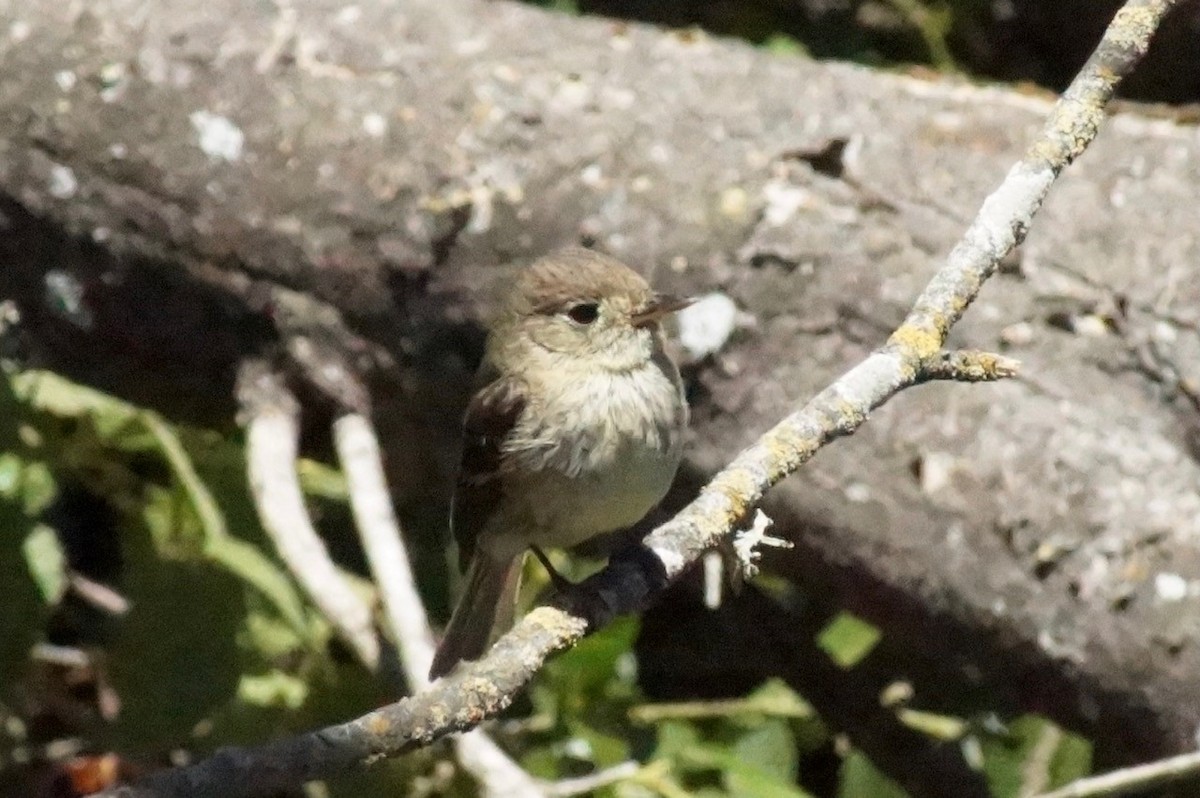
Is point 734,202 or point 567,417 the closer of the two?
point 567,417

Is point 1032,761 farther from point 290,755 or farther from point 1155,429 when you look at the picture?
point 290,755

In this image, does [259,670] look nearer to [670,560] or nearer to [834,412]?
[670,560]


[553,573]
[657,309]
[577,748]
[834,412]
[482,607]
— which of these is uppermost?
[834,412]

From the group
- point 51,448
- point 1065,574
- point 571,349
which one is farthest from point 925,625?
point 51,448

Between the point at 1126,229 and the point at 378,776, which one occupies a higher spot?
the point at 1126,229

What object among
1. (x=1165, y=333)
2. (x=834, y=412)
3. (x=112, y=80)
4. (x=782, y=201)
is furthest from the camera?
(x=112, y=80)

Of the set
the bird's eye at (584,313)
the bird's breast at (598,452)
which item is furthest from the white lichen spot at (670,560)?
the bird's eye at (584,313)

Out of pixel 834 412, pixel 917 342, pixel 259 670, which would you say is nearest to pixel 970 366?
pixel 917 342

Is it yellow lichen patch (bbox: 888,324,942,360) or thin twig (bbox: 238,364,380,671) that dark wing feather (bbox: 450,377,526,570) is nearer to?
thin twig (bbox: 238,364,380,671)
